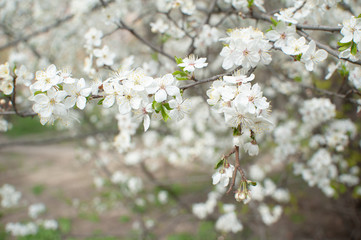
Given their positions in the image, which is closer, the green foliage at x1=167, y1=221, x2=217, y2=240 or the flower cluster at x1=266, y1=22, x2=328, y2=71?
the flower cluster at x1=266, y1=22, x2=328, y2=71

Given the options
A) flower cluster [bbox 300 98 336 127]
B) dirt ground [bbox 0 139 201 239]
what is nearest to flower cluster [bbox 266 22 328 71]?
flower cluster [bbox 300 98 336 127]

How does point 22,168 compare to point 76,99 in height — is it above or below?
below

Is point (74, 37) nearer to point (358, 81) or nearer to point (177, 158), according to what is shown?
point (177, 158)

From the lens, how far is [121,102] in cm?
123

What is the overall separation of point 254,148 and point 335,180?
2991mm

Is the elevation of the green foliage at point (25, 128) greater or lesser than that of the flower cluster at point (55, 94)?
lesser

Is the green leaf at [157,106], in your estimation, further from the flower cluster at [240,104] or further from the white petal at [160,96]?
the flower cluster at [240,104]

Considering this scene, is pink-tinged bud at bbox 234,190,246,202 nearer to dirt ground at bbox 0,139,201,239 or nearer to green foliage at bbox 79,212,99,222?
dirt ground at bbox 0,139,201,239

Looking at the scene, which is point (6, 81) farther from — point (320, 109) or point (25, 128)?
point (25, 128)

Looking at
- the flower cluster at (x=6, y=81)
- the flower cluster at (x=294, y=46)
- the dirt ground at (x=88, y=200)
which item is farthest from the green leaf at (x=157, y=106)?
the dirt ground at (x=88, y=200)

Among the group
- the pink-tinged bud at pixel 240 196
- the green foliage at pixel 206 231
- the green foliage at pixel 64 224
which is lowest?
the green foliage at pixel 64 224

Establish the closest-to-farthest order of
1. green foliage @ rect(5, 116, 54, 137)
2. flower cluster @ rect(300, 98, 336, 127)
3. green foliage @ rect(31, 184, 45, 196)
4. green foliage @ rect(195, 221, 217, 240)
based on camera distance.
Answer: flower cluster @ rect(300, 98, 336, 127), green foliage @ rect(195, 221, 217, 240), green foliage @ rect(31, 184, 45, 196), green foliage @ rect(5, 116, 54, 137)

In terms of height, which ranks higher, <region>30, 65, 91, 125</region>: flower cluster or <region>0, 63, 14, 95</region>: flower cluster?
<region>30, 65, 91, 125</region>: flower cluster

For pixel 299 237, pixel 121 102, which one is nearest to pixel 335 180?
pixel 299 237
